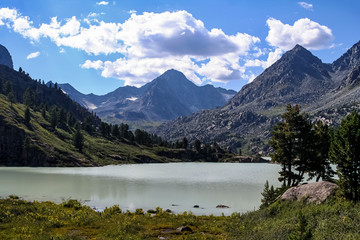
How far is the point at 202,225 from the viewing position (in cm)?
3591

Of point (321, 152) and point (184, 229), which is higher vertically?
point (321, 152)

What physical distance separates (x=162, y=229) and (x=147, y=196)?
37.5 m

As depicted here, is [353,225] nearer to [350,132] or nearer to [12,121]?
[350,132]

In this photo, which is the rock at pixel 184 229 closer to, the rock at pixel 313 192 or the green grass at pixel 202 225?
the green grass at pixel 202 225

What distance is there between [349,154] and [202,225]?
1887 centimetres

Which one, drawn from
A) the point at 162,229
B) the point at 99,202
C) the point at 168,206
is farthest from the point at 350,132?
the point at 99,202

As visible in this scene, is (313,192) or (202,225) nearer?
(313,192)

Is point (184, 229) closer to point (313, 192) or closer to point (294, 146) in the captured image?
point (313, 192)

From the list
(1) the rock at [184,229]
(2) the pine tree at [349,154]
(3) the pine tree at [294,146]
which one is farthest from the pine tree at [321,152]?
(1) the rock at [184,229]

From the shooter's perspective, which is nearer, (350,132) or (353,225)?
(353,225)

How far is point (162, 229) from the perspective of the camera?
109ft

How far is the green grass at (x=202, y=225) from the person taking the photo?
73.7ft

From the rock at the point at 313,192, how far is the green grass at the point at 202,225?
110 cm

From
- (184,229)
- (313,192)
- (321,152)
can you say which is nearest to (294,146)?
(321,152)
